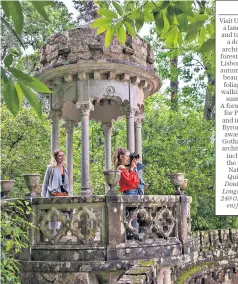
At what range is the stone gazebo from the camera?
860 cm

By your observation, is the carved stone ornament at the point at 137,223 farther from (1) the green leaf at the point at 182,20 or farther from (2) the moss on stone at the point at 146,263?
(1) the green leaf at the point at 182,20

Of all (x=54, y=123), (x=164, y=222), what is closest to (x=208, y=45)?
(x=164, y=222)

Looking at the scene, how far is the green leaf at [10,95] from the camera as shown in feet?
7.67

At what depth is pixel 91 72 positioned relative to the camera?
8836mm

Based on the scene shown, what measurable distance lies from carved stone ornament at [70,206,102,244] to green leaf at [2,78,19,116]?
184 inches

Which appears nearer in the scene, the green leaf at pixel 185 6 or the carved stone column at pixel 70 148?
the green leaf at pixel 185 6

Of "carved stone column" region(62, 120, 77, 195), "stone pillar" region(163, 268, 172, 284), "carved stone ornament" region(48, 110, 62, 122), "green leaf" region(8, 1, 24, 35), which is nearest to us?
"green leaf" region(8, 1, 24, 35)

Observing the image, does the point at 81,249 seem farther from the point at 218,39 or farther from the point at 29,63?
the point at 29,63

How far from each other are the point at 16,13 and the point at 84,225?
16.8 feet

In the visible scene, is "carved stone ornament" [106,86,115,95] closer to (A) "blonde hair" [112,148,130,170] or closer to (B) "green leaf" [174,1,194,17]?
(A) "blonde hair" [112,148,130,170]

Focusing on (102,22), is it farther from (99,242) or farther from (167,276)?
(167,276)

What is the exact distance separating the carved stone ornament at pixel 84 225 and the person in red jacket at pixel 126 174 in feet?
3.07

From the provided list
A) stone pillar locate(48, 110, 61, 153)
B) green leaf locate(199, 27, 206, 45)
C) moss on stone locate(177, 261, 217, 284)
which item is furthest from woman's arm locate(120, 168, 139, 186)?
green leaf locate(199, 27, 206, 45)

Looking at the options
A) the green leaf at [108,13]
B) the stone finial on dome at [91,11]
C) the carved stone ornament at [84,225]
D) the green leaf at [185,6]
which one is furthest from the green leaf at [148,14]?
the stone finial on dome at [91,11]
